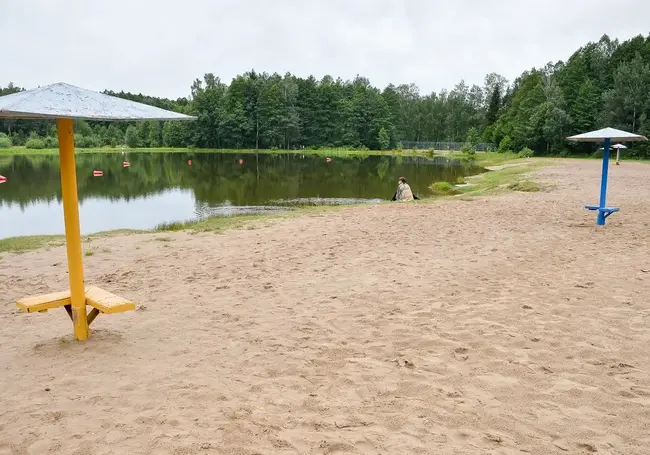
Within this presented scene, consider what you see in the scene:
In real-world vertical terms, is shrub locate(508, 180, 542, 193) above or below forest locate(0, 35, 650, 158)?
below

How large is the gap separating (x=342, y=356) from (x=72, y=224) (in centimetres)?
318

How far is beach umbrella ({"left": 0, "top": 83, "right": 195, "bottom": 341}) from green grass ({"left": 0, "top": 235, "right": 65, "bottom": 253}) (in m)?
6.97

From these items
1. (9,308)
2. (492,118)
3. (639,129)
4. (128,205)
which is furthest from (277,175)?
(492,118)

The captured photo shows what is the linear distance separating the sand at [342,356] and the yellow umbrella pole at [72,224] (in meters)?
0.30

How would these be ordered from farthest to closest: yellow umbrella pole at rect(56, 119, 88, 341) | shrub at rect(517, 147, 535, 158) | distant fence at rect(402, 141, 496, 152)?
distant fence at rect(402, 141, 496, 152) < shrub at rect(517, 147, 535, 158) < yellow umbrella pole at rect(56, 119, 88, 341)

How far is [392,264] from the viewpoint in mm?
8875

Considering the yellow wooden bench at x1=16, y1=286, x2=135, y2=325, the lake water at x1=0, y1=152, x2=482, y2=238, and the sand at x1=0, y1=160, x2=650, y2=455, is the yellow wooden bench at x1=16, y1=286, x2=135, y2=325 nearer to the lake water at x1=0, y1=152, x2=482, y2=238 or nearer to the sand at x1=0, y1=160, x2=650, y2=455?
the sand at x1=0, y1=160, x2=650, y2=455

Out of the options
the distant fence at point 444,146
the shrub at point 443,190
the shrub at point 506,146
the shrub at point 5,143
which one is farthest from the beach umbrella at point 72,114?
the shrub at point 5,143

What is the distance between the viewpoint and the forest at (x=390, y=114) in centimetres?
6681

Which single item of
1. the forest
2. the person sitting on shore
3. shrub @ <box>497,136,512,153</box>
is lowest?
the person sitting on shore

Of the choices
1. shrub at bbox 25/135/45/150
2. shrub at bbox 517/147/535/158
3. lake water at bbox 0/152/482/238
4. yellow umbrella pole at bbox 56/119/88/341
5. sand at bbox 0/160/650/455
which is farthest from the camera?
shrub at bbox 25/135/45/150

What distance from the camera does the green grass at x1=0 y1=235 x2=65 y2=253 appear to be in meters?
11.3

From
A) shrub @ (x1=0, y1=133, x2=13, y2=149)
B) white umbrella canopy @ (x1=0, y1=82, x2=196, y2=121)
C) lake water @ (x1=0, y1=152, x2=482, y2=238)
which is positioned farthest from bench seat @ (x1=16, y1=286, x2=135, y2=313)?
shrub @ (x1=0, y1=133, x2=13, y2=149)

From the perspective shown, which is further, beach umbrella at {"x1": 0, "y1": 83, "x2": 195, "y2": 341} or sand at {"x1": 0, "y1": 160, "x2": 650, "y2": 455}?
beach umbrella at {"x1": 0, "y1": 83, "x2": 195, "y2": 341}
